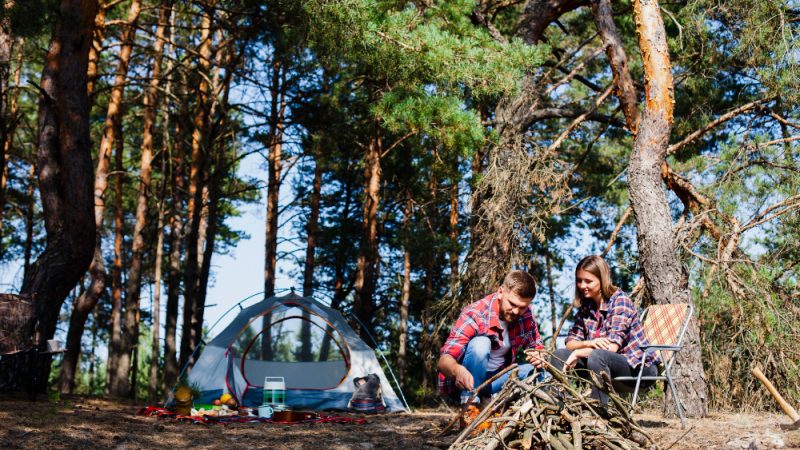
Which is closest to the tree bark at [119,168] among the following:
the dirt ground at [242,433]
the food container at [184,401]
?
the food container at [184,401]

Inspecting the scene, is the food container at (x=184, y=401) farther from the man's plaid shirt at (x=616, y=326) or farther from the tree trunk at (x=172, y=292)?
the tree trunk at (x=172, y=292)

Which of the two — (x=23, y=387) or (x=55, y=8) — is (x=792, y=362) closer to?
(x=23, y=387)

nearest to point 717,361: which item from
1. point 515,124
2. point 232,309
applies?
point 515,124

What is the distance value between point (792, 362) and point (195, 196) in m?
8.35

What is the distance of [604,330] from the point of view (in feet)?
13.5

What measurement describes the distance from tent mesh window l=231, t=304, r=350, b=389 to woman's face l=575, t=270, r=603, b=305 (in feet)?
16.2

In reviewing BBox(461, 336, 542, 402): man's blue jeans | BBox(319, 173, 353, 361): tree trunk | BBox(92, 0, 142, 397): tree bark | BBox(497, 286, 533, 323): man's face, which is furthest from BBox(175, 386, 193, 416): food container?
BBox(319, 173, 353, 361): tree trunk

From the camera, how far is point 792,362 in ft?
21.7

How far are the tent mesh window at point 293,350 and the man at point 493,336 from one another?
5093 millimetres

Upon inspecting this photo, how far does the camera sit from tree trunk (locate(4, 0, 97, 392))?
659cm

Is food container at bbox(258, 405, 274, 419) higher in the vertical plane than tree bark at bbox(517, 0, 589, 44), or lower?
lower

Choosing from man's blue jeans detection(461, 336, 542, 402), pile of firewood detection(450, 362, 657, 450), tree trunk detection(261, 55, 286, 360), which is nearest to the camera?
pile of firewood detection(450, 362, 657, 450)

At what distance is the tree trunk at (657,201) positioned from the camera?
5906 millimetres

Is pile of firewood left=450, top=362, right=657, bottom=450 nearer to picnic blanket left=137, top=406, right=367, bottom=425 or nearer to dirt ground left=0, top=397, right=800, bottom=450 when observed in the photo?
dirt ground left=0, top=397, right=800, bottom=450
